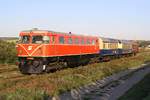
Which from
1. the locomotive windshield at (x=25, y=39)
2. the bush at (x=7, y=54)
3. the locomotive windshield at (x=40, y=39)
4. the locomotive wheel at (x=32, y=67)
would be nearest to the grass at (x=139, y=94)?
the locomotive wheel at (x=32, y=67)

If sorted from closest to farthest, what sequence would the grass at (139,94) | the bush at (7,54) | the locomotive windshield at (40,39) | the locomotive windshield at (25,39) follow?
the grass at (139,94), the locomotive windshield at (40,39), the locomotive windshield at (25,39), the bush at (7,54)

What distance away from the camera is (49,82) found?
62.0 ft

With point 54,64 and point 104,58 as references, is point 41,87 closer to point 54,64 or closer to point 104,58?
point 54,64

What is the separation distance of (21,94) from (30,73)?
10977 mm

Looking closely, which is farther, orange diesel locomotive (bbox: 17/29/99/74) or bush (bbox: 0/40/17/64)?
bush (bbox: 0/40/17/64)

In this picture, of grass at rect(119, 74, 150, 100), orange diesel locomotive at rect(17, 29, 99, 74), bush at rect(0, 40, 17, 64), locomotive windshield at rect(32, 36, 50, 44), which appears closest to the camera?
grass at rect(119, 74, 150, 100)

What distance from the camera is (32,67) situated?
83.3ft

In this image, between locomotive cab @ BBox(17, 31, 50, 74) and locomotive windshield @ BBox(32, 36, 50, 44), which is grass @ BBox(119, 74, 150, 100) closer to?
locomotive cab @ BBox(17, 31, 50, 74)

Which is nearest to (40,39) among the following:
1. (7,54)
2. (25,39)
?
(25,39)

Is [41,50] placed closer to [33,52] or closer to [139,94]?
[33,52]

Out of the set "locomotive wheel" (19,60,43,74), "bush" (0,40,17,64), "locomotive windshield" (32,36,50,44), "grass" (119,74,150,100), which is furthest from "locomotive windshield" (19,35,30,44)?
"bush" (0,40,17,64)

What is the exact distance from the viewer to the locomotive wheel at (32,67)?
2519 centimetres

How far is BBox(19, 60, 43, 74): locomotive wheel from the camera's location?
25188mm

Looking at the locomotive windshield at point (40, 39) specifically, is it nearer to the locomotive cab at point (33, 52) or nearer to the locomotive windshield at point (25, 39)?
the locomotive cab at point (33, 52)
